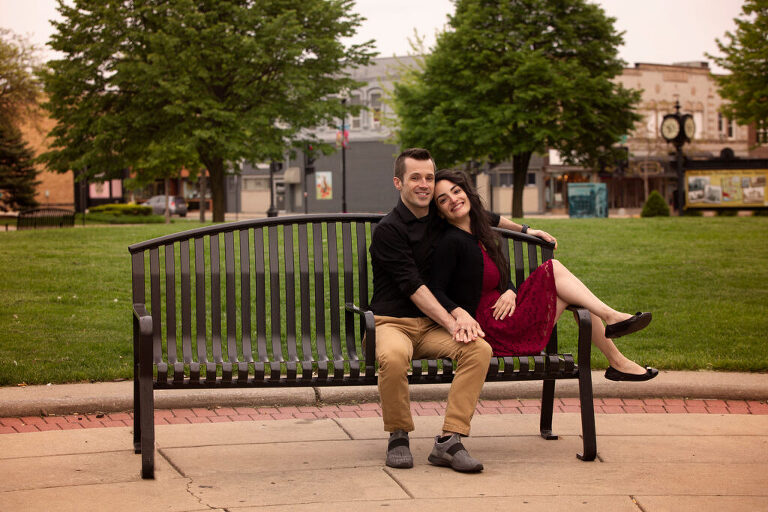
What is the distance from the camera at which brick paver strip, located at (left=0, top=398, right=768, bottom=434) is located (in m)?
5.71

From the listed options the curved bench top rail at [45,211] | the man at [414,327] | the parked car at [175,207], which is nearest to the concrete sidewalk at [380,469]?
the man at [414,327]

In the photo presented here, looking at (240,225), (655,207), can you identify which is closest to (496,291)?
(240,225)

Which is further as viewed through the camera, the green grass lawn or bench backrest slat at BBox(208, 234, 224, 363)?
the green grass lawn

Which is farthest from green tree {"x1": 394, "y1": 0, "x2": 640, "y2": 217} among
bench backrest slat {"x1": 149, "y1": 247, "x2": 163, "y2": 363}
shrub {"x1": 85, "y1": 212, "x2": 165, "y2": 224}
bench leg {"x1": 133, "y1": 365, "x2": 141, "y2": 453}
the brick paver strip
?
bench leg {"x1": 133, "y1": 365, "x2": 141, "y2": 453}

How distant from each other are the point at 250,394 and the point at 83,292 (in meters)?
4.59

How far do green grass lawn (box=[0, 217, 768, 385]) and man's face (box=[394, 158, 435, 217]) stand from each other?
2.63 meters

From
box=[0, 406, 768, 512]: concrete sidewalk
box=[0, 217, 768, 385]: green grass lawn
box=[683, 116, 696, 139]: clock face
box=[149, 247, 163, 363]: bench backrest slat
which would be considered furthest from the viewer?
box=[683, 116, 696, 139]: clock face

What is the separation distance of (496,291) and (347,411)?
4.94 ft

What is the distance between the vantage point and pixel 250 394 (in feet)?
20.3

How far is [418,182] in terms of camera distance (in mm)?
5023

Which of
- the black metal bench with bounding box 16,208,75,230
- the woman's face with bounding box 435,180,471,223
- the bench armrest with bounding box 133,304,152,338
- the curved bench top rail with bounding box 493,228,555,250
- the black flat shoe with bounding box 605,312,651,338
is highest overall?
the woman's face with bounding box 435,180,471,223

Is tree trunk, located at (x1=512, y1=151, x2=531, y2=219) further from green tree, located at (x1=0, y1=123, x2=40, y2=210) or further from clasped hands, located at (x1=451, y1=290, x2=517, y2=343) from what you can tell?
clasped hands, located at (x1=451, y1=290, x2=517, y2=343)

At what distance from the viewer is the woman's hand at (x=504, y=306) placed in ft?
16.5

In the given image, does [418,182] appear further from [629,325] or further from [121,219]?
[121,219]
